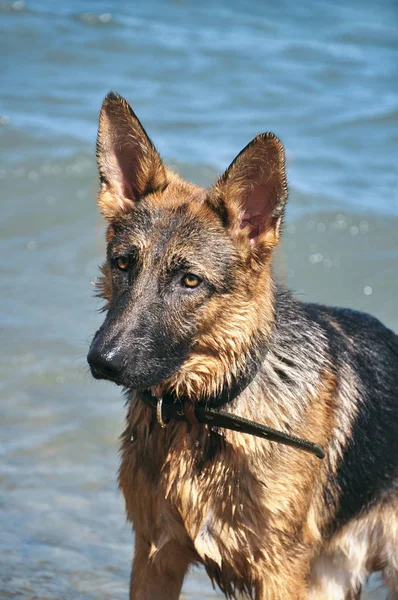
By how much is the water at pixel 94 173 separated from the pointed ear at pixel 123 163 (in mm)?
1798

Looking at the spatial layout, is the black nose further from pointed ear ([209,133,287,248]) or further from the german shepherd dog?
pointed ear ([209,133,287,248])

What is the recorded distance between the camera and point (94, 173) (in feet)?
37.4

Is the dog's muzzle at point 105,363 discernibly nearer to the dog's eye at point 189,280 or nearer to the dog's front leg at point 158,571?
the dog's eye at point 189,280

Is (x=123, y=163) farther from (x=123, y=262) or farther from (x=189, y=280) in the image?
(x=189, y=280)

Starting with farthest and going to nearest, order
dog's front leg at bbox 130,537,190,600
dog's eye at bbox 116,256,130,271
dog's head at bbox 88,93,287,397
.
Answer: dog's front leg at bbox 130,537,190,600 < dog's eye at bbox 116,256,130,271 < dog's head at bbox 88,93,287,397

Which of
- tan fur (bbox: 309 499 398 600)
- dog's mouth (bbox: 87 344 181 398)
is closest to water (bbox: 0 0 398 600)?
tan fur (bbox: 309 499 398 600)

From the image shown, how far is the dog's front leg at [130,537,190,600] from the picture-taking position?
428 centimetres

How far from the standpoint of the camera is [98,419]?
6.92 metres

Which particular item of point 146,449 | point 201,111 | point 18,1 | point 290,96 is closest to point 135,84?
point 201,111

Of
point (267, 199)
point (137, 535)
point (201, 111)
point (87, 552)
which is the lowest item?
point (87, 552)

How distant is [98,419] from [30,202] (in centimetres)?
452

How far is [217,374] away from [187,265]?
52 centimetres

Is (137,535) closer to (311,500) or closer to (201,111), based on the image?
(311,500)

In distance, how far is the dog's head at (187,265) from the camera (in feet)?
12.6
